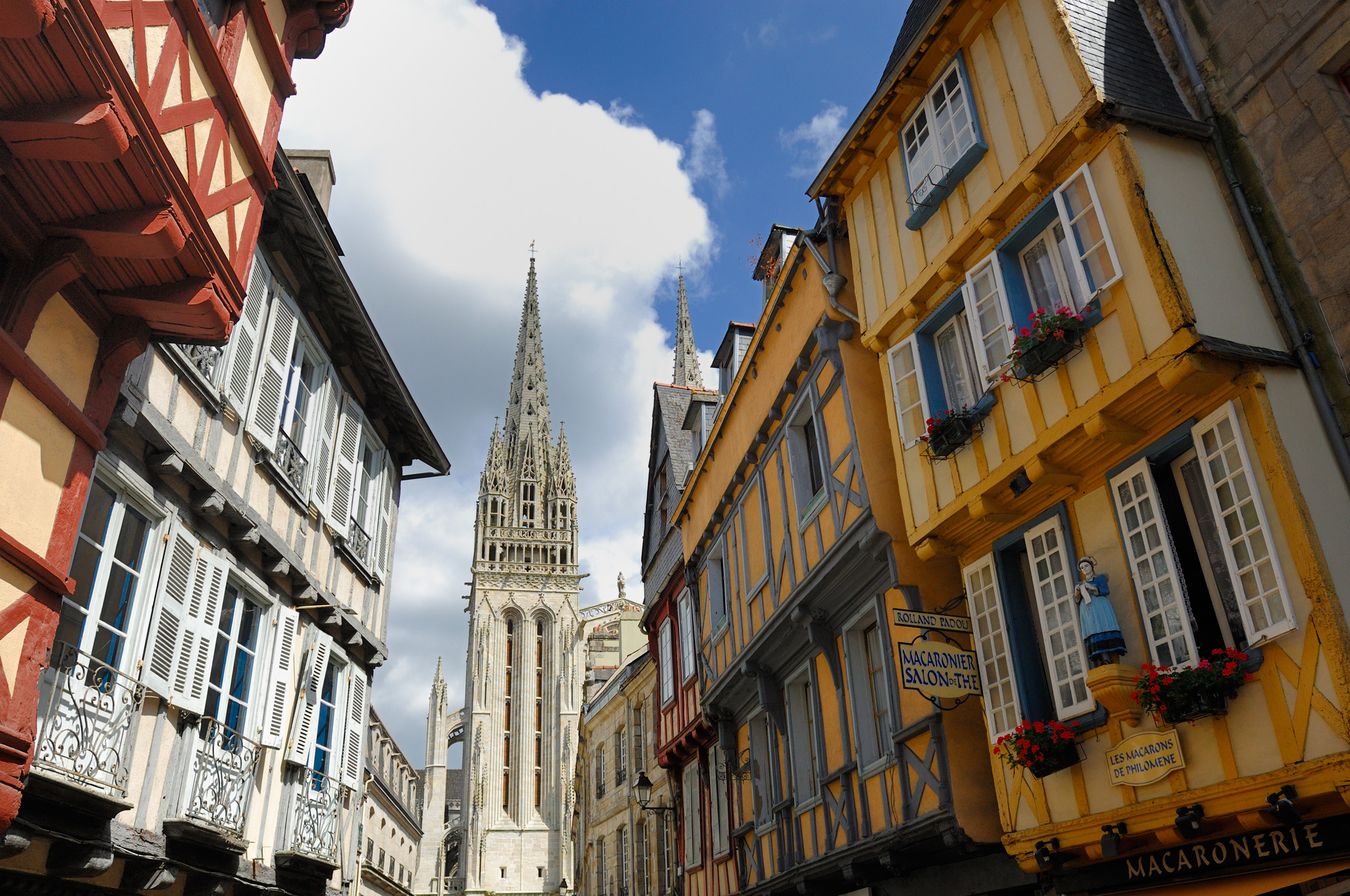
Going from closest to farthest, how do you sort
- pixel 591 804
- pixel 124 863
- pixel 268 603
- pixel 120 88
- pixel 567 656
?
1. pixel 120 88
2. pixel 124 863
3. pixel 268 603
4. pixel 591 804
5. pixel 567 656

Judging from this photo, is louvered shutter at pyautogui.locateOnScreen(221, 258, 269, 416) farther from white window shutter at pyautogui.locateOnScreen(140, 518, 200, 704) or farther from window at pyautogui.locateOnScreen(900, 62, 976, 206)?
window at pyautogui.locateOnScreen(900, 62, 976, 206)

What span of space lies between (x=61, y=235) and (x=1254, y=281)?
8332 mm

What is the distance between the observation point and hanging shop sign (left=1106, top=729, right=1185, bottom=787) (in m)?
6.21

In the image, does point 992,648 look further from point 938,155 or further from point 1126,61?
A: point 1126,61

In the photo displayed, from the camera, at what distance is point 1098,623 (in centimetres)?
663

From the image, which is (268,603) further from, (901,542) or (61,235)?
(901,542)

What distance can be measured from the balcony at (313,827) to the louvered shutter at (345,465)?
3.04m

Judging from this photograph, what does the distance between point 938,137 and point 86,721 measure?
8536 mm

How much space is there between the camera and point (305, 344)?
11.7 m

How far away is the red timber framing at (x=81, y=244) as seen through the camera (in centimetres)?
581

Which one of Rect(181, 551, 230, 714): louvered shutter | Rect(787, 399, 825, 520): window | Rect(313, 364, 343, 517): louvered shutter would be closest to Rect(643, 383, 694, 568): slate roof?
Rect(787, 399, 825, 520): window

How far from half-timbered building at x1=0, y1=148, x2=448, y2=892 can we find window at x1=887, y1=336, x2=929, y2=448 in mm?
6460

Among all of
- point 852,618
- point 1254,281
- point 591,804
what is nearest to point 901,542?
point 852,618

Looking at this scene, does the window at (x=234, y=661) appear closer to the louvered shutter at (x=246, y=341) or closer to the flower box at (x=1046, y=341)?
the louvered shutter at (x=246, y=341)
